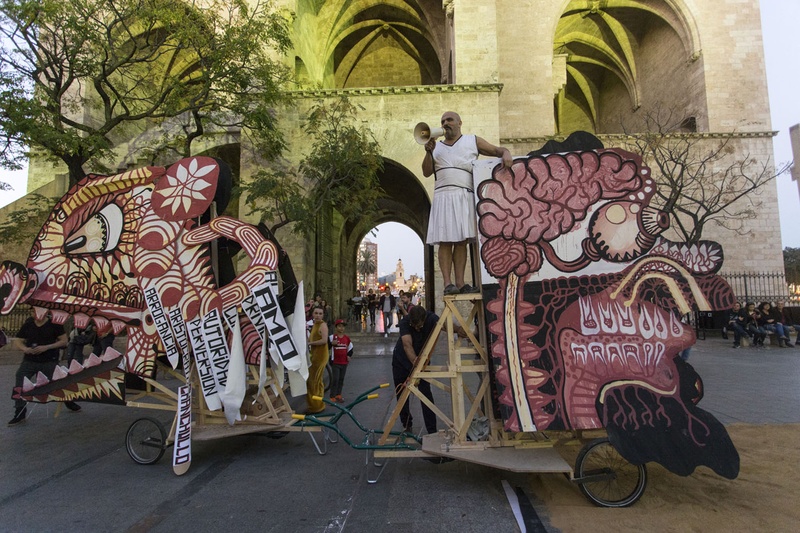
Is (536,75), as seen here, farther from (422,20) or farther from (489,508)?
(489,508)

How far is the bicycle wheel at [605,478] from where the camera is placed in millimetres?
3582

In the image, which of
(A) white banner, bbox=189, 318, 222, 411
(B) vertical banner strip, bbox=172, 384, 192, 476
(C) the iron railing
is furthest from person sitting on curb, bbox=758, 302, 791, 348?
(C) the iron railing

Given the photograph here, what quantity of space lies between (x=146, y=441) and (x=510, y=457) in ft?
13.0

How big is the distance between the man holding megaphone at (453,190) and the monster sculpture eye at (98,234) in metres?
3.63

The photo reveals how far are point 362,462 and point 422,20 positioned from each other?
81.9ft

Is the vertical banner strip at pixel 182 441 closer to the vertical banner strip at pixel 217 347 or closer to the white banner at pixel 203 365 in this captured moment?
the white banner at pixel 203 365

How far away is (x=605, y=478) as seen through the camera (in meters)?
3.59

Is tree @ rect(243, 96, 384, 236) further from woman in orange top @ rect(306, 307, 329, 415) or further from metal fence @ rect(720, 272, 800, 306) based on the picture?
metal fence @ rect(720, 272, 800, 306)

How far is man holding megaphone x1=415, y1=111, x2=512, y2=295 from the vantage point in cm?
427

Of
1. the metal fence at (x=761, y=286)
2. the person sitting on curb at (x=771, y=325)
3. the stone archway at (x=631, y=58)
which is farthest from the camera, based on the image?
the stone archway at (x=631, y=58)

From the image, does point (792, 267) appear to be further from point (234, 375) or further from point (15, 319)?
point (15, 319)

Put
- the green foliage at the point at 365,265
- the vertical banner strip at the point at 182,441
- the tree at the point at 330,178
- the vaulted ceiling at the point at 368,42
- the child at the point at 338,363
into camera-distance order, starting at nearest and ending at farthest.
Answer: the vertical banner strip at the point at 182,441 < the child at the point at 338,363 < the tree at the point at 330,178 < the vaulted ceiling at the point at 368,42 < the green foliage at the point at 365,265

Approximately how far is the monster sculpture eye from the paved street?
8.05ft

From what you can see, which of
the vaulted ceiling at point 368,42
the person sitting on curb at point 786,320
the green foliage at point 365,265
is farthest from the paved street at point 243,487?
the green foliage at point 365,265
